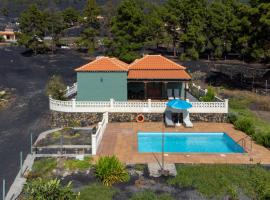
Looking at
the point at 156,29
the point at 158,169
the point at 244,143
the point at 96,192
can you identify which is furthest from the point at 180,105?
the point at 156,29

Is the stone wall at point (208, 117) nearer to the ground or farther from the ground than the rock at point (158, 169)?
farther from the ground

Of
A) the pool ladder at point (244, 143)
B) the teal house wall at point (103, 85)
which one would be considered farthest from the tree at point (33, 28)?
the pool ladder at point (244, 143)

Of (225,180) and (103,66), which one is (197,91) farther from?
(225,180)

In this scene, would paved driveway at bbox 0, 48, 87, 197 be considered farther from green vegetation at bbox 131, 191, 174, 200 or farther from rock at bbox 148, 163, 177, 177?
rock at bbox 148, 163, 177, 177

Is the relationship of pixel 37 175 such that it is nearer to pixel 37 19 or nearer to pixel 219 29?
pixel 219 29

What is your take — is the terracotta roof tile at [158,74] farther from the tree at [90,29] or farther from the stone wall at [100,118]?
the tree at [90,29]

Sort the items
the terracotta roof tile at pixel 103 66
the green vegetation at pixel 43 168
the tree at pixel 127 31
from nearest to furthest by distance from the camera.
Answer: the green vegetation at pixel 43 168
the terracotta roof tile at pixel 103 66
the tree at pixel 127 31

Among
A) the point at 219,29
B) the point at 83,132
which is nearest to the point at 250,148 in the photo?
the point at 83,132
